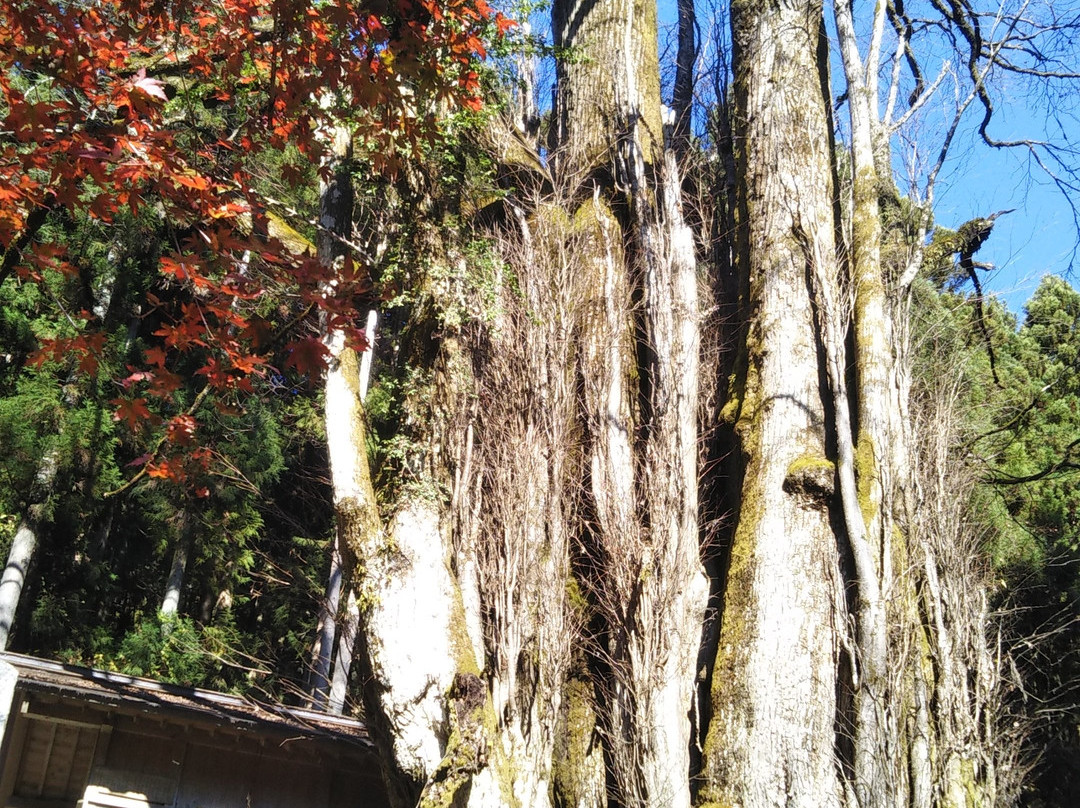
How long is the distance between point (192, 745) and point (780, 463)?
5.76 metres

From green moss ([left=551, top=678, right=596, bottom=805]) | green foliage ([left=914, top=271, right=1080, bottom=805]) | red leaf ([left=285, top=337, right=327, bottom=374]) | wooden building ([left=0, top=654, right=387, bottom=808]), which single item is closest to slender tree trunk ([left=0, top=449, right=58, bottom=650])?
wooden building ([left=0, top=654, right=387, bottom=808])

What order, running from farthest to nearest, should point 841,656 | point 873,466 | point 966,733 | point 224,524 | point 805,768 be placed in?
point 224,524 → point 966,733 → point 873,466 → point 841,656 → point 805,768

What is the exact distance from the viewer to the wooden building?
7.30 m

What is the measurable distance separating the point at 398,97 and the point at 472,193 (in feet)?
9.58

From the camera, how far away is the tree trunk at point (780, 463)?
6.11 metres

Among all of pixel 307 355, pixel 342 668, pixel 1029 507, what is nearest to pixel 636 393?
pixel 307 355

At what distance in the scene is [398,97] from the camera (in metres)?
4.99

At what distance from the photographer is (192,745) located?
7.91 metres

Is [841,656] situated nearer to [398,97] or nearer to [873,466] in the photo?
[873,466]

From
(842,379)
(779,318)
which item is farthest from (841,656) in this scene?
(779,318)

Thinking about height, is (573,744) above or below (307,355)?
below

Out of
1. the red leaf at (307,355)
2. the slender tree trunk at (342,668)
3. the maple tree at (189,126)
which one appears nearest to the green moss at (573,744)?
the slender tree trunk at (342,668)

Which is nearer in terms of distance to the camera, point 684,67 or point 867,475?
point 867,475

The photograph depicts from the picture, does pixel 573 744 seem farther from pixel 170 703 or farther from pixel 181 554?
pixel 181 554
